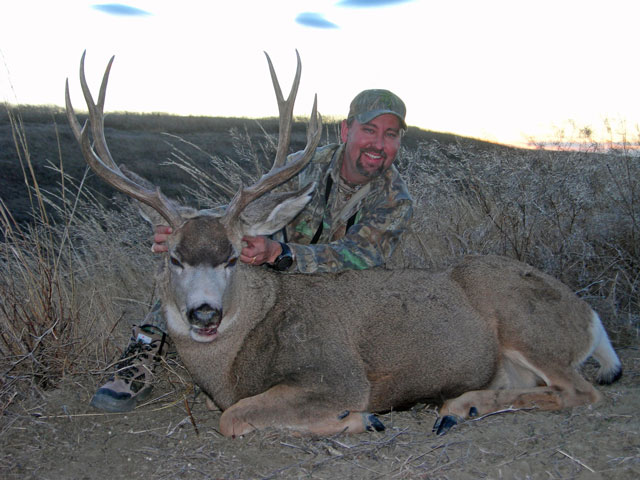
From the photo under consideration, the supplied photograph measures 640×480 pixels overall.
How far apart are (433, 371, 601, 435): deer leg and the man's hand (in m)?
1.56

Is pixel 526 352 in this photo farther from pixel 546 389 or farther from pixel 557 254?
pixel 557 254

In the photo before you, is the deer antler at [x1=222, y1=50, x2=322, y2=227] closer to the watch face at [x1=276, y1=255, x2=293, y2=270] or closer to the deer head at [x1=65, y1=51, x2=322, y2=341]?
the deer head at [x1=65, y1=51, x2=322, y2=341]

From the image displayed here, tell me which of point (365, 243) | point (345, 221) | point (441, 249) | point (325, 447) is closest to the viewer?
point (325, 447)

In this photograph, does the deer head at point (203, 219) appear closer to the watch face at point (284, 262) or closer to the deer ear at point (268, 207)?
the deer ear at point (268, 207)

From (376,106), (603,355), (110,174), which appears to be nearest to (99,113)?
(110,174)

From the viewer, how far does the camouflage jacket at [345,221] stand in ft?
16.4

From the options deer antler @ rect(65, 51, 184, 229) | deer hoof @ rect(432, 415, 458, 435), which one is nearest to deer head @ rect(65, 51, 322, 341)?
deer antler @ rect(65, 51, 184, 229)

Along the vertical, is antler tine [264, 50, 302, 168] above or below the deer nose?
above

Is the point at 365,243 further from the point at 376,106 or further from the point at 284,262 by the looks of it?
the point at 376,106

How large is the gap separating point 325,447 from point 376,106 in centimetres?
321

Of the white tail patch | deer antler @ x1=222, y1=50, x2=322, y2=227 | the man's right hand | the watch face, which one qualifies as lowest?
the white tail patch

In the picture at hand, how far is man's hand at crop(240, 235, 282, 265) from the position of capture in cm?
447

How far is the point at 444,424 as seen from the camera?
158 inches

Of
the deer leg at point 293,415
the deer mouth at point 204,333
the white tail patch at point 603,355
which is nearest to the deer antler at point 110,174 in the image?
the deer mouth at point 204,333
